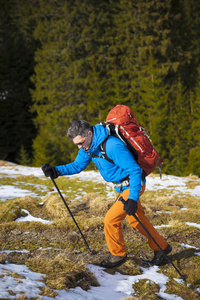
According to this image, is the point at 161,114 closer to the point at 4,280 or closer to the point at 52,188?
the point at 52,188

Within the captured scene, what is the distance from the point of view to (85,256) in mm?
3959

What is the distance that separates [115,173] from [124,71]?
23.0m

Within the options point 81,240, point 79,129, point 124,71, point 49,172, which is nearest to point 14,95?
point 124,71

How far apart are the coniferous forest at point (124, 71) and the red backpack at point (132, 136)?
57.9ft

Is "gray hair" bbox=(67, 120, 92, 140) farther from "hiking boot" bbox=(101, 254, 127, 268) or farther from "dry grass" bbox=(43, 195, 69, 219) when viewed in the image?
"dry grass" bbox=(43, 195, 69, 219)

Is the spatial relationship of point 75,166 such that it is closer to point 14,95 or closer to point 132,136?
point 132,136

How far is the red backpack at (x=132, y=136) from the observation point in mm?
3361

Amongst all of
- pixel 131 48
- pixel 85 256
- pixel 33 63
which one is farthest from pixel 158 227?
pixel 33 63

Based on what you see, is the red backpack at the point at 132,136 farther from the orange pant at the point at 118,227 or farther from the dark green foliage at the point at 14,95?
the dark green foliage at the point at 14,95

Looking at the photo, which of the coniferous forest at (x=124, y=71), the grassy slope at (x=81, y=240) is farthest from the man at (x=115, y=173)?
the coniferous forest at (x=124, y=71)

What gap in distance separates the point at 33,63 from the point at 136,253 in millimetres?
34267

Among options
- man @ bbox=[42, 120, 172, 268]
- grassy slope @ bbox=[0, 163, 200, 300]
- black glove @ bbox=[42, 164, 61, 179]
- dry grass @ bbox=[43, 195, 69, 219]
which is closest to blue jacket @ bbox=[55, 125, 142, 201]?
man @ bbox=[42, 120, 172, 268]

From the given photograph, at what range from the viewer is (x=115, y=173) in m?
3.41

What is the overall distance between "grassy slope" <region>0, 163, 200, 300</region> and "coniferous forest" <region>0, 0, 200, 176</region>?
1503 cm
